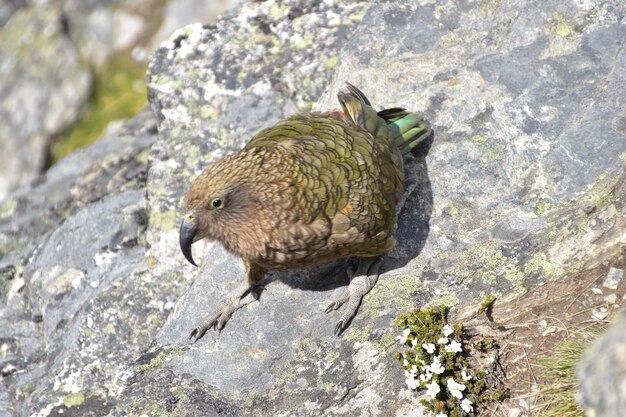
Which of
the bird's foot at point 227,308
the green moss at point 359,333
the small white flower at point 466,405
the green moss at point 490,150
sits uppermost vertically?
the green moss at point 490,150

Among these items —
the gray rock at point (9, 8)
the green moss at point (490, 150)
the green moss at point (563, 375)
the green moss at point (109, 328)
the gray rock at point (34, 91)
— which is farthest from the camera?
the gray rock at point (9, 8)

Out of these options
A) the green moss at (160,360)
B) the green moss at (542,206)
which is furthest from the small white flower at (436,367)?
the green moss at (160,360)

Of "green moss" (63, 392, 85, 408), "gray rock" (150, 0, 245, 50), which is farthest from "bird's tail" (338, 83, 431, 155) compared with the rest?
"gray rock" (150, 0, 245, 50)

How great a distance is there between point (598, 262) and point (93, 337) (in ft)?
15.6

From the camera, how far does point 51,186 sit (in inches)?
373

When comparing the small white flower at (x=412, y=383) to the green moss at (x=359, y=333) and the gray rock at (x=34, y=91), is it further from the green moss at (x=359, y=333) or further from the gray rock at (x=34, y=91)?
the gray rock at (x=34, y=91)

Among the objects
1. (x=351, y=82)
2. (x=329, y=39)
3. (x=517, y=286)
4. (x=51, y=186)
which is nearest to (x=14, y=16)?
(x=51, y=186)

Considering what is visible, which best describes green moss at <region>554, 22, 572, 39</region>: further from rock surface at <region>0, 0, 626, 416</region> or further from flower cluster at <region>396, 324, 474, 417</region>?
flower cluster at <region>396, 324, 474, 417</region>

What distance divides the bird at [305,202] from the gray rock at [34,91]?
900 cm

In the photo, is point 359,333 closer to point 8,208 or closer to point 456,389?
point 456,389

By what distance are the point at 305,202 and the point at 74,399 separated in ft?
9.82

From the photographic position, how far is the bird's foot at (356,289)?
632cm

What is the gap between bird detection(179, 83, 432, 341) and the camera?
566cm

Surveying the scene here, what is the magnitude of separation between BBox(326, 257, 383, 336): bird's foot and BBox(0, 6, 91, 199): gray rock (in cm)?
922
